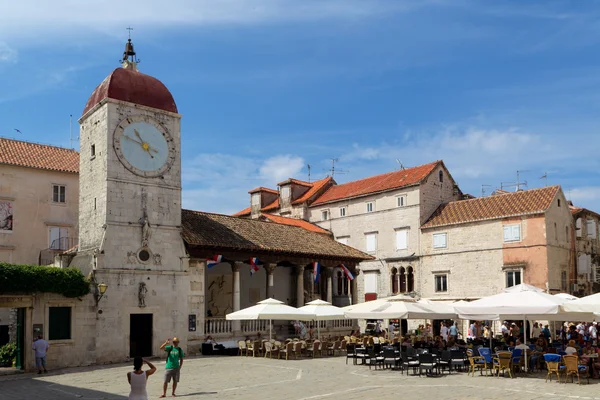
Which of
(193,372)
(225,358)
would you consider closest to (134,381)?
(193,372)

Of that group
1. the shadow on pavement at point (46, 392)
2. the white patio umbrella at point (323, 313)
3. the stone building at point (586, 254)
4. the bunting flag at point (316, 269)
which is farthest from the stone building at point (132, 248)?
the stone building at point (586, 254)

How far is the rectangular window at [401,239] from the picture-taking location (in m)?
44.6

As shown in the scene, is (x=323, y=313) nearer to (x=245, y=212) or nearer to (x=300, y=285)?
(x=300, y=285)

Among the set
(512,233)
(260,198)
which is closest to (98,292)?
(512,233)

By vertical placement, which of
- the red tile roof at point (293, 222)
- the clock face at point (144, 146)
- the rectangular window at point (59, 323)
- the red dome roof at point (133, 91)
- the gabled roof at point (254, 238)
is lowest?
the rectangular window at point (59, 323)

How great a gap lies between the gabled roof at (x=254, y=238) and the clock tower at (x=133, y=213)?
1691 mm

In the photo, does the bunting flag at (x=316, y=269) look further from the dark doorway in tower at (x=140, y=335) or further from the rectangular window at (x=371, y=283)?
the rectangular window at (x=371, y=283)

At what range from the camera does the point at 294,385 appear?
17.8 metres

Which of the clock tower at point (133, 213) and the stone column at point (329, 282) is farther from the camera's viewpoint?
the stone column at point (329, 282)

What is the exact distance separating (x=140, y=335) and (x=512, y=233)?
24031mm

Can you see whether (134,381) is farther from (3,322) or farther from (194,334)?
(3,322)

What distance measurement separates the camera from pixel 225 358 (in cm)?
2684

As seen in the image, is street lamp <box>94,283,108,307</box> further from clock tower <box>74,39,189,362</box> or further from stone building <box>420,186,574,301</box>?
stone building <box>420,186,574,301</box>

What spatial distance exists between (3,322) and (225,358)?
12.8 metres
